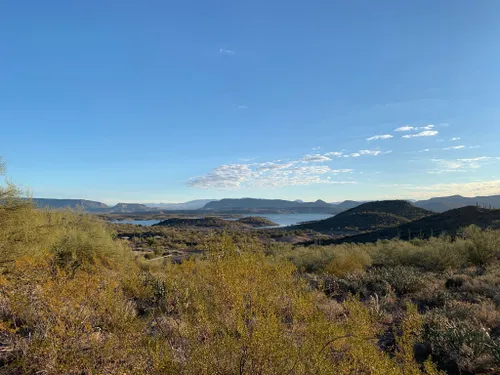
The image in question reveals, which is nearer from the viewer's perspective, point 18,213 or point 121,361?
point 121,361

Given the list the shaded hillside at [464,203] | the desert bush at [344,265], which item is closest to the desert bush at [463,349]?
the desert bush at [344,265]

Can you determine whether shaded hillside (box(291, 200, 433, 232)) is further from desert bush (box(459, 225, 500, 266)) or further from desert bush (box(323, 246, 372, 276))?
desert bush (box(323, 246, 372, 276))

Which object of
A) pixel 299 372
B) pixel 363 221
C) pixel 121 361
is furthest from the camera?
pixel 363 221

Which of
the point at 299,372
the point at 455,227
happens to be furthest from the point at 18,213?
the point at 455,227

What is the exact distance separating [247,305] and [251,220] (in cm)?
10295

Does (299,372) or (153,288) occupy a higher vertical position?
(299,372)

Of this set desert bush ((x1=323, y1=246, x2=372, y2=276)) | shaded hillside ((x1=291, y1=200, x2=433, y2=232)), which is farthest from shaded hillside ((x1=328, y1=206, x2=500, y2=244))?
desert bush ((x1=323, y1=246, x2=372, y2=276))

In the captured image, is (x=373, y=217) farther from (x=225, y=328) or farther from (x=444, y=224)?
(x=225, y=328)

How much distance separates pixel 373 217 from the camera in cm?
7306

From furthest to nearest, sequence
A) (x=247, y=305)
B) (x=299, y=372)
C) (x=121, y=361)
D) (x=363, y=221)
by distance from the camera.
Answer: (x=363, y=221), (x=247, y=305), (x=121, y=361), (x=299, y=372)

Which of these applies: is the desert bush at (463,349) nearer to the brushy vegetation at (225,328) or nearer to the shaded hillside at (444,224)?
the brushy vegetation at (225,328)

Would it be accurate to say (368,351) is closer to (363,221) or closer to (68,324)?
(68,324)

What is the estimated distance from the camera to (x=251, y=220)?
350ft

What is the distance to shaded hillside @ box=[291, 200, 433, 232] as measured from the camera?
6788cm
